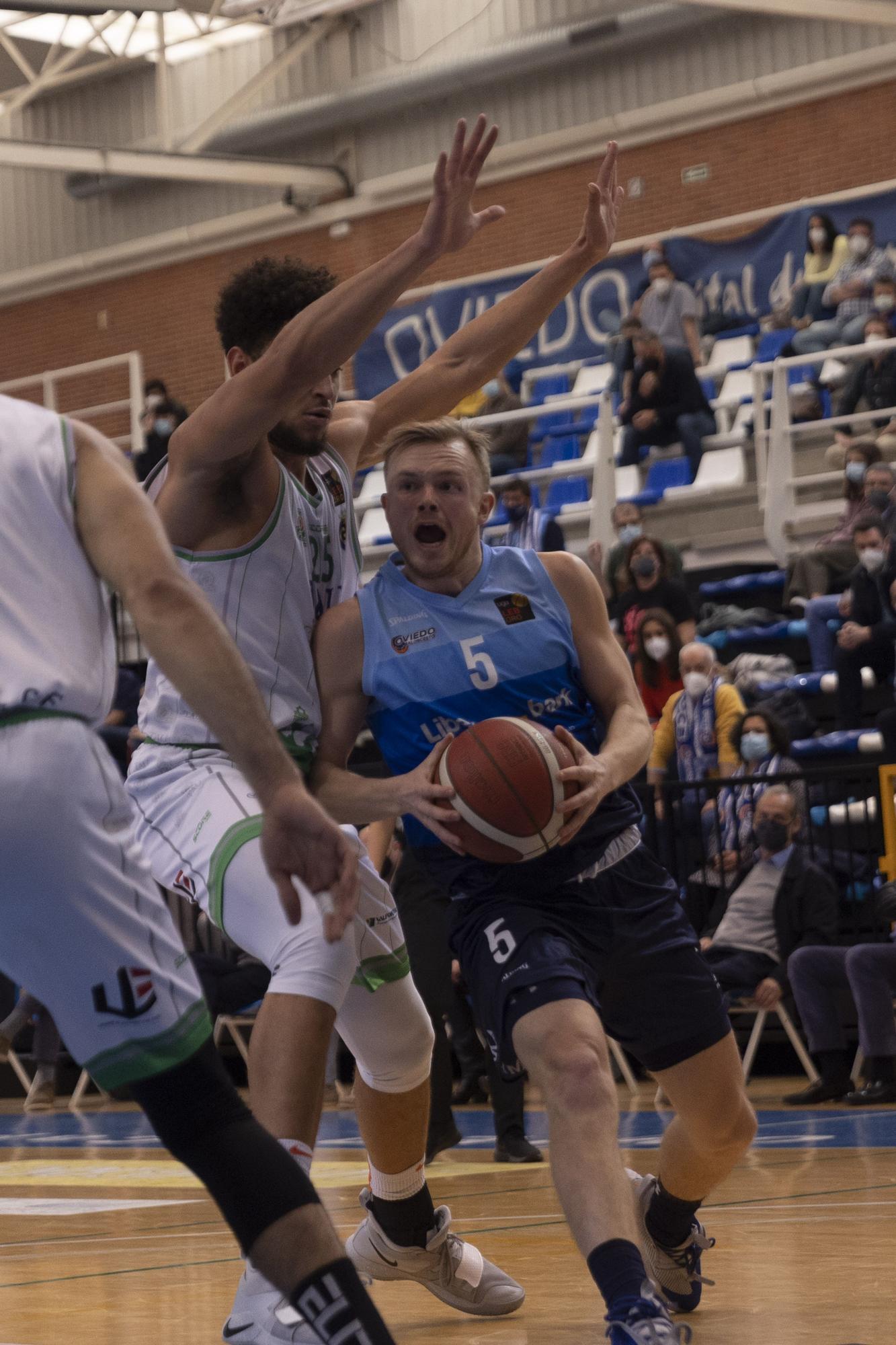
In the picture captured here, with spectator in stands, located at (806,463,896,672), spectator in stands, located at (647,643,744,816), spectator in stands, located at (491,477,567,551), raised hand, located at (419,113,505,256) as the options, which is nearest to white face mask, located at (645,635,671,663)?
spectator in stands, located at (647,643,744,816)

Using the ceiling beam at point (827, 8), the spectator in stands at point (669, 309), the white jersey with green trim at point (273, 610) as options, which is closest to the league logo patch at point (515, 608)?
the white jersey with green trim at point (273, 610)

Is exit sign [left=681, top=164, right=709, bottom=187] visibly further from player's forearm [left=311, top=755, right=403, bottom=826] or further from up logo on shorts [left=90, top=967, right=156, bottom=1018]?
up logo on shorts [left=90, top=967, right=156, bottom=1018]

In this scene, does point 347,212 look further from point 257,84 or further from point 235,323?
point 235,323

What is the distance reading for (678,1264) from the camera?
4.34 meters

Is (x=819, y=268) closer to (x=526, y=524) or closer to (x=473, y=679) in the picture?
(x=526, y=524)

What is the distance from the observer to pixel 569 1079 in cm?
358

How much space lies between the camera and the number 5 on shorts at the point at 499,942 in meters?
3.88

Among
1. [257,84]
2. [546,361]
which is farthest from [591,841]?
[257,84]

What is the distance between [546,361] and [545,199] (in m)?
2.72

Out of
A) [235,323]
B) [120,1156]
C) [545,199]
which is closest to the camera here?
[235,323]

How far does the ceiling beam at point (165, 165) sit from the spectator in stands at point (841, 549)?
9.90 m

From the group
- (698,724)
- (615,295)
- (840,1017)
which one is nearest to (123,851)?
(840,1017)

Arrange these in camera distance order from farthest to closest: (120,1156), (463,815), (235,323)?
(120,1156) → (235,323) → (463,815)

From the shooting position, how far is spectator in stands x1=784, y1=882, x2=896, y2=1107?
9234 mm
